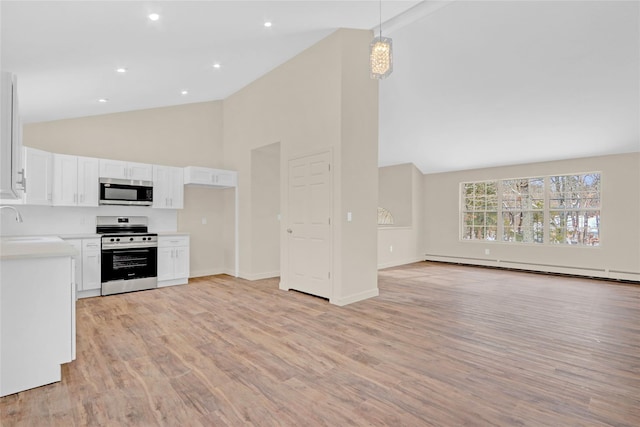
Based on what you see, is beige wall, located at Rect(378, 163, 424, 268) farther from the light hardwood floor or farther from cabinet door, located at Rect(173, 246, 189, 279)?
cabinet door, located at Rect(173, 246, 189, 279)

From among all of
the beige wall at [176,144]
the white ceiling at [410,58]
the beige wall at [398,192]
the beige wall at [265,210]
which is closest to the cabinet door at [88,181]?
the beige wall at [176,144]

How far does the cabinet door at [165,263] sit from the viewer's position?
540 cm

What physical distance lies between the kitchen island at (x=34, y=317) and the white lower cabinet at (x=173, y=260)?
301cm

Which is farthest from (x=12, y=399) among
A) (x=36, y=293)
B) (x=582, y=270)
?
(x=582, y=270)

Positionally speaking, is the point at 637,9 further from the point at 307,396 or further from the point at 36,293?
the point at 36,293

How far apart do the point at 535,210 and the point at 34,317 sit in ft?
28.3

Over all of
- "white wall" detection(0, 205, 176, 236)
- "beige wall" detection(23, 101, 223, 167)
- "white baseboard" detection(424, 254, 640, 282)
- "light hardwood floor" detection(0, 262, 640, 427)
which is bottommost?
"light hardwood floor" detection(0, 262, 640, 427)

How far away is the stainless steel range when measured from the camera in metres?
4.85

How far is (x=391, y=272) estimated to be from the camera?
709 cm

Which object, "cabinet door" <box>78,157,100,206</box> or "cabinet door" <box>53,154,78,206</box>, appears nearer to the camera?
"cabinet door" <box>53,154,78,206</box>

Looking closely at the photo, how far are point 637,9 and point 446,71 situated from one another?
88.0 inches

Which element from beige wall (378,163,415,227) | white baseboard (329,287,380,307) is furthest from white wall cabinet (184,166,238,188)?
beige wall (378,163,415,227)

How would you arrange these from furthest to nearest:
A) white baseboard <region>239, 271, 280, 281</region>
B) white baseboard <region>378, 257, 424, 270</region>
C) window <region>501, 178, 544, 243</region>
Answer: white baseboard <region>378, 257, 424, 270</region> < window <region>501, 178, 544, 243</region> < white baseboard <region>239, 271, 280, 281</region>

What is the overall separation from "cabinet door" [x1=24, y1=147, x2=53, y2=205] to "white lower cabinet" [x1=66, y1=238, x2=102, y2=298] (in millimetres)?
686
